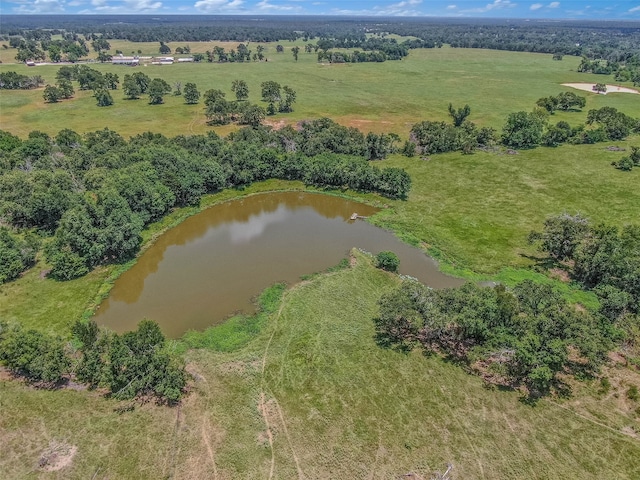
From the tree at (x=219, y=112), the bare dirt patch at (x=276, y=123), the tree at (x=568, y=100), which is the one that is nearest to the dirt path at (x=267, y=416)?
the bare dirt patch at (x=276, y=123)

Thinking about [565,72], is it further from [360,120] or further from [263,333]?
[263,333]

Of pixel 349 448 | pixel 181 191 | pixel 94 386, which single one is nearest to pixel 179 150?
pixel 181 191

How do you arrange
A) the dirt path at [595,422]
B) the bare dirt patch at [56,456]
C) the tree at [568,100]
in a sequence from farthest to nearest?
the tree at [568,100], the dirt path at [595,422], the bare dirt patch at [56,456]

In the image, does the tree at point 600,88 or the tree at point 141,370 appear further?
the tree at point 600,88

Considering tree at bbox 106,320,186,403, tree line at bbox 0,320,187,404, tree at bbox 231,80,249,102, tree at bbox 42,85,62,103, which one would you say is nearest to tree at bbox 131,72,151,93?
tree at bbox 42,85,62,103

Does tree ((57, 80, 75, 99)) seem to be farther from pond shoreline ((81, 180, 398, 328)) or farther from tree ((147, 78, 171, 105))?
pond shoreline ((81, 180, 398, 328))

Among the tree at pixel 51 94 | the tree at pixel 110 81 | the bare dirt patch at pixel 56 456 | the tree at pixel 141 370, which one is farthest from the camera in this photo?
the tree at pixel 110 81

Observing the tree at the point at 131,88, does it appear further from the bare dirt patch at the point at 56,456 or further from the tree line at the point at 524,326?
the bare dirt patch at the point at 56,456
